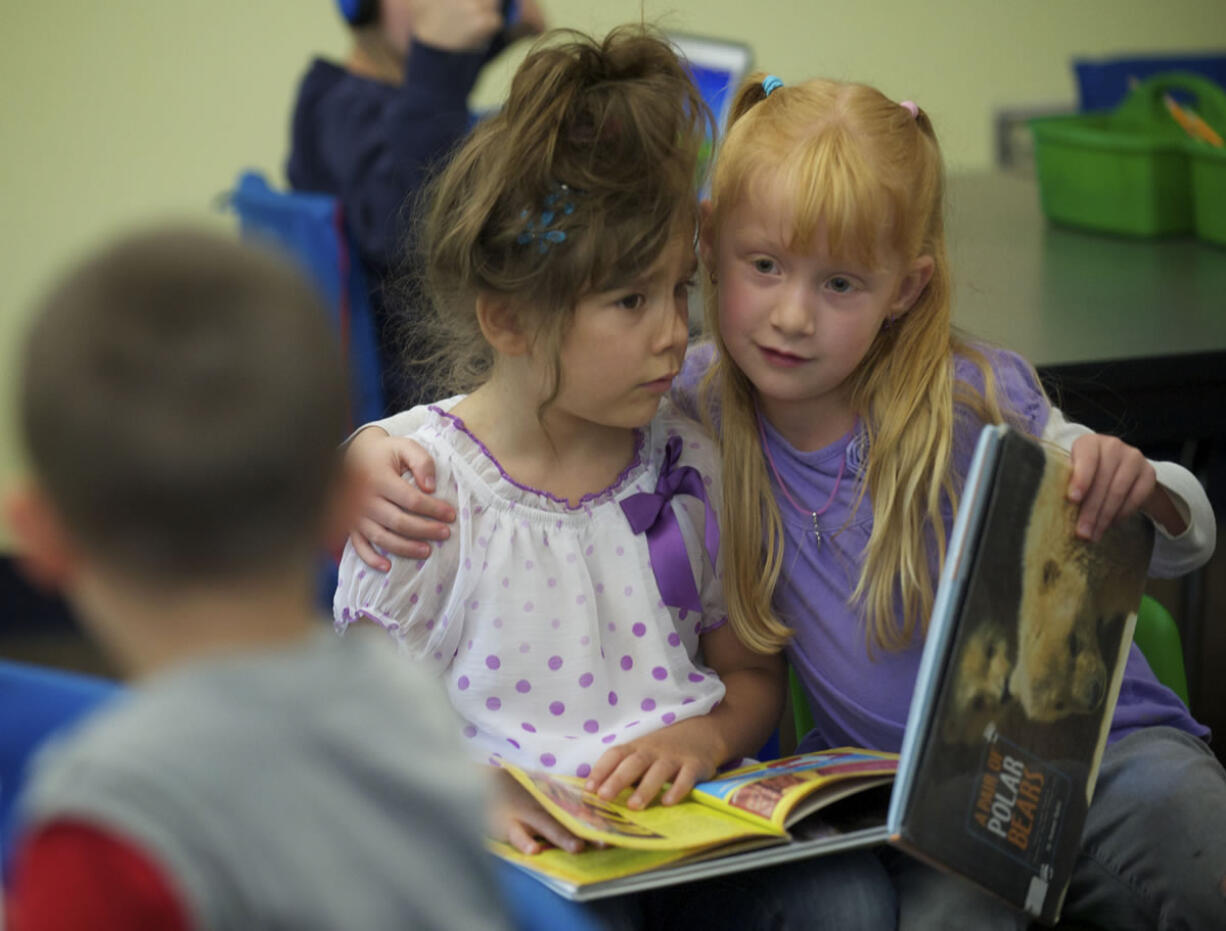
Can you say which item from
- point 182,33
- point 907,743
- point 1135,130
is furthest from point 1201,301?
point 182,33

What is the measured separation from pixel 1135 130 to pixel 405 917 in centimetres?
225

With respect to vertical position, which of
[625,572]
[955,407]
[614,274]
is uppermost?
[614,274]

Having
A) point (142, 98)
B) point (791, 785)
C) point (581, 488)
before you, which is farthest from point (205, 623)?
point (142, 98)

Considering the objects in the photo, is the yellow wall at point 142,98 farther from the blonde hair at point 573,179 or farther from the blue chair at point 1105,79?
the blonde hair at point 573,179

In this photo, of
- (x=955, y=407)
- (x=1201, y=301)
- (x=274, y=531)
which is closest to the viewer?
(x=274, y=531)

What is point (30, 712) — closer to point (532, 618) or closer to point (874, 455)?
point (532, 618)

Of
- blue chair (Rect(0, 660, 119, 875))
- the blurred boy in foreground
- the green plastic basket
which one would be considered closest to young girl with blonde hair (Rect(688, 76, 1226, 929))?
blue chair (Rect(0, 660, 119, 875))

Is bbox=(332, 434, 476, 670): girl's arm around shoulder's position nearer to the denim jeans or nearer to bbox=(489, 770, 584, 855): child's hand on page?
→ bbox=(489, 770, 584, 855): child's hand on page

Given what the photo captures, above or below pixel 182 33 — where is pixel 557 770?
below

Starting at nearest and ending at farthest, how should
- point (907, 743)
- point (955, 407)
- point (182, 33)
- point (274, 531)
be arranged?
point (274, 531), point (907, 743), point (955, 407), point (182, 33)

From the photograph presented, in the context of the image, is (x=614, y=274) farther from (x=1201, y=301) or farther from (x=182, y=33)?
(x=182, y=33)

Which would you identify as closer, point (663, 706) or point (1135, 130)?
point (663, 706)

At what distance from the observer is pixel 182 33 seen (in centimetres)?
295

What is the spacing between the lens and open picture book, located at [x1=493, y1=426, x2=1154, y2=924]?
93 centimetres
